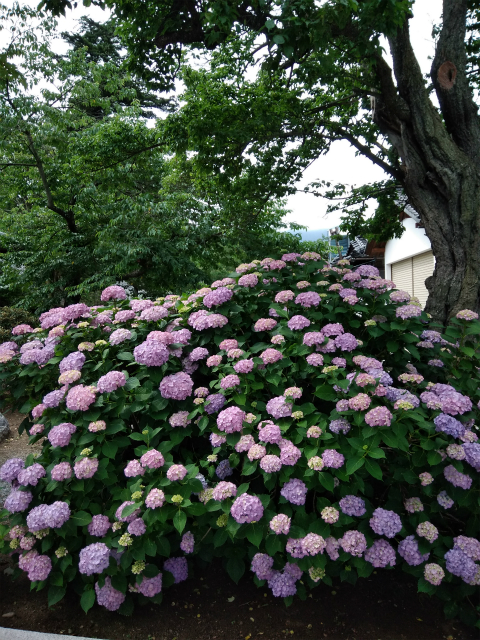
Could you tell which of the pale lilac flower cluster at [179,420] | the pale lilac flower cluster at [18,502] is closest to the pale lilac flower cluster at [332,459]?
the pale lilac flower cluster at [179,420]

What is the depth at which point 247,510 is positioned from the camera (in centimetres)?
179

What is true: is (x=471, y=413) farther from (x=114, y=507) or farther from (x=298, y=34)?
(x=298, y=34)

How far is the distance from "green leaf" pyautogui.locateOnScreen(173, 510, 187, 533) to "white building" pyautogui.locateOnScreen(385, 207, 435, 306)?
1263 centimetres

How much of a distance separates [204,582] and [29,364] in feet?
5.37

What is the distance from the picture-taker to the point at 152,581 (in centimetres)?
206

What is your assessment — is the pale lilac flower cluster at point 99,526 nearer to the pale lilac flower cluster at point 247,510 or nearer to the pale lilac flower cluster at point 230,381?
the pale lilac flower cluster at point 247,510

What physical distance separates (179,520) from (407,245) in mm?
15508

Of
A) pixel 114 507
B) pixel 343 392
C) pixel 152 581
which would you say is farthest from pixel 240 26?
pixel 152 581

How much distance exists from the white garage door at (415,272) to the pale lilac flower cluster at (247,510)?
12.6 metres

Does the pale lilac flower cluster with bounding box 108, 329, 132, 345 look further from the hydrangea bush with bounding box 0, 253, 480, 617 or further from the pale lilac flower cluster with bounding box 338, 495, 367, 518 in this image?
the pale lilac flower cluster with bounding box 338, 495, 367, 518

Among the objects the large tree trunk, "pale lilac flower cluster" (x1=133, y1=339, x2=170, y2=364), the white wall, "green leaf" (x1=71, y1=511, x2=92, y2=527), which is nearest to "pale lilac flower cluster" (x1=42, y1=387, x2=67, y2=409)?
"pale lilac flower cluster" (x1=133, y1=339, x2=170, y2=364)

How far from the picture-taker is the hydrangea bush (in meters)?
1.89

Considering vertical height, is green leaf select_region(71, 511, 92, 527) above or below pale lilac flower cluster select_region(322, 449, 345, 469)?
below

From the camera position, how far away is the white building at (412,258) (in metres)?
13.9
